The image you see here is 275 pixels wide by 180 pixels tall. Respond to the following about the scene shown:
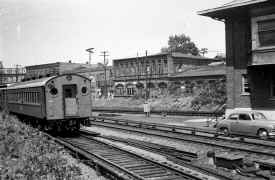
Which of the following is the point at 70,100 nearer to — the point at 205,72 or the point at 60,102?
the point at 60,102

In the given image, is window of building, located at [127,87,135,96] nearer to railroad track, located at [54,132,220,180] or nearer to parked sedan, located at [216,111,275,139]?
parked sedan, located at [216,111,275,139]

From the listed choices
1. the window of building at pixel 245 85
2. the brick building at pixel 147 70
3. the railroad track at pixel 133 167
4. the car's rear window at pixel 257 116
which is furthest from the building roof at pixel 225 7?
the brick building at pixel 147 70

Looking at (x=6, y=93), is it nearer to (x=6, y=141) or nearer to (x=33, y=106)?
(x=33, y=106)

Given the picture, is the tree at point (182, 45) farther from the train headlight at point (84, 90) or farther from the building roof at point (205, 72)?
the train headlight at point (84, 90)

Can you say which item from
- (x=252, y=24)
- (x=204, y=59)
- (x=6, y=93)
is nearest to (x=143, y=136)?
(x=252, y=24)

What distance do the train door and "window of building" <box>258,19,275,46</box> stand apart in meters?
12.6

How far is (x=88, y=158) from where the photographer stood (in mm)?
12391

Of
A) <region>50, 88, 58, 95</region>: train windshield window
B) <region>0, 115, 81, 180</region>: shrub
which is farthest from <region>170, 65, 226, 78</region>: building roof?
<region>0, 115, 81, 180</region>: shrub

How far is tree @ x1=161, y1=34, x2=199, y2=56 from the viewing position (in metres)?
100

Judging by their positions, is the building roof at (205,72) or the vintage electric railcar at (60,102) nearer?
the vintage electric railcar at (60,102)

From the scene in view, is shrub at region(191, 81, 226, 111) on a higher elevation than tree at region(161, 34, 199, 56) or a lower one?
lower

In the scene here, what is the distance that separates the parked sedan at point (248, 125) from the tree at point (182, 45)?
8251 cm

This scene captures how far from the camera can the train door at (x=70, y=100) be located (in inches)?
A: 728

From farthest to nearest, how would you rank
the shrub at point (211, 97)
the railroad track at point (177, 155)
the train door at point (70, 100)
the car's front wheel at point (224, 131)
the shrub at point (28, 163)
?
the shrub at point (211, 97)
the train door at point (70, 100)
the car's front wheel at point (224, 131)
the railroad track at point (177, 155)
the shrub at point (28, 163)
